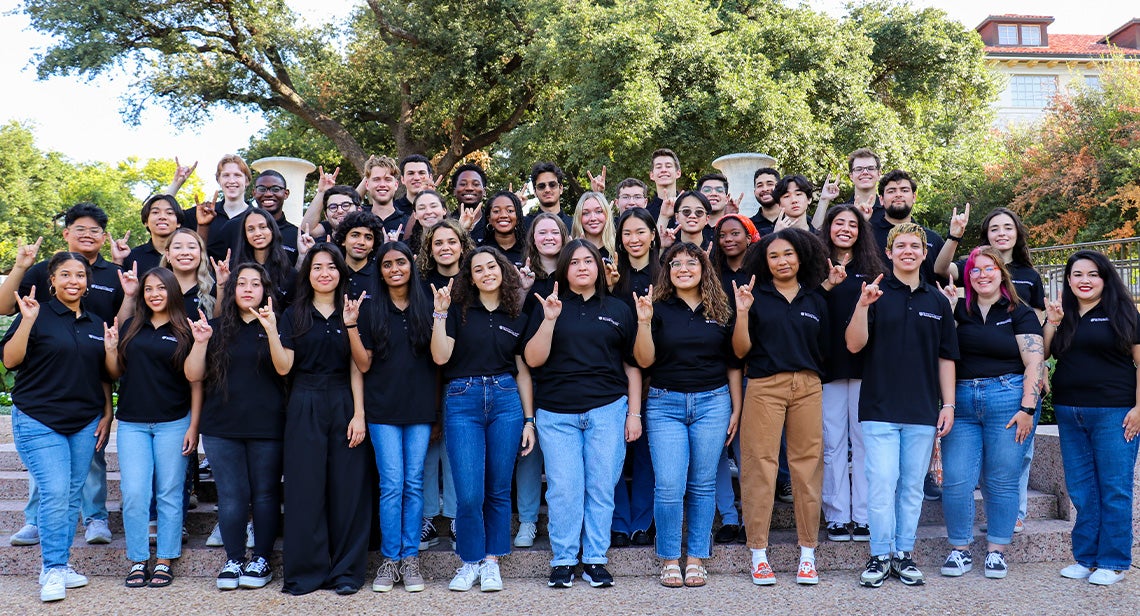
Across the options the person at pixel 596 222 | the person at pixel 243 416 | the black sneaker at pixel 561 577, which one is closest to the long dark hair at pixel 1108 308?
the person at pixel 596 222

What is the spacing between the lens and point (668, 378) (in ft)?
16.0

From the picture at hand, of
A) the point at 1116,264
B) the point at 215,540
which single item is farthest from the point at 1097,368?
the point at 1116,264

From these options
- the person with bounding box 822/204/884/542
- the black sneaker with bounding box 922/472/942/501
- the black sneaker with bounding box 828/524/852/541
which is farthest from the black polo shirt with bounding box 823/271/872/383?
the black sneaker with bounding box 922/472/942/501

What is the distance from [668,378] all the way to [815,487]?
41.1 inches

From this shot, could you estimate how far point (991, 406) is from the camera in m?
4.87

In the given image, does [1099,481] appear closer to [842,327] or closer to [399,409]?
[842,327]

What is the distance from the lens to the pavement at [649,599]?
4.42m

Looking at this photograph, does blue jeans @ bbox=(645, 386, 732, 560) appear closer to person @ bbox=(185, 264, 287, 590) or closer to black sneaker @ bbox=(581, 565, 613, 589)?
black sneaker @ bbox=(581, 565, 613, 589)

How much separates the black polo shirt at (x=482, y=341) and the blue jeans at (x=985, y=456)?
2586 millimetres

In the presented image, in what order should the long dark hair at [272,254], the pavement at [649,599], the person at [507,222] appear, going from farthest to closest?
the person at [507,222] < the long dark hair at [272,254] < the pavement at [649,599]

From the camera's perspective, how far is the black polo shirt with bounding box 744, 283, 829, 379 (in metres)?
4.88

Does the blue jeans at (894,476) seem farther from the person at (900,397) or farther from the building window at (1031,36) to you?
the building window at (1031,36)

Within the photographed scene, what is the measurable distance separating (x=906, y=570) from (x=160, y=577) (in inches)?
167

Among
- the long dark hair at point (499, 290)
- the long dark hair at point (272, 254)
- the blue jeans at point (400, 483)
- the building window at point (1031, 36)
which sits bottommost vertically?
the blue jeans at point (400, 483)
